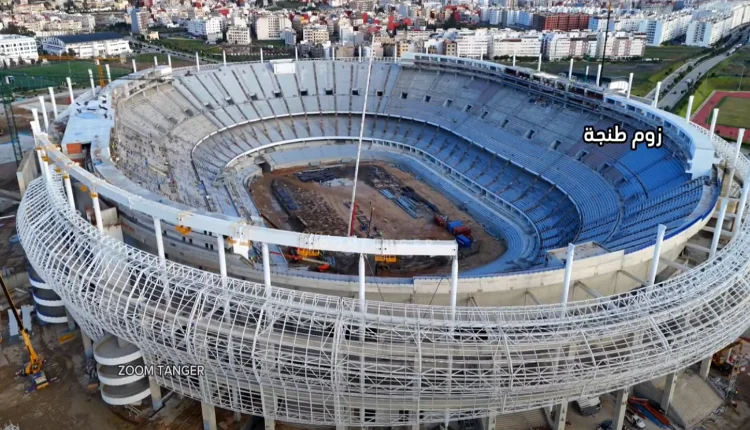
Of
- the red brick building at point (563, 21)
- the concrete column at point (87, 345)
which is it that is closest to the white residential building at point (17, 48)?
the concrete column at point (87, 345)

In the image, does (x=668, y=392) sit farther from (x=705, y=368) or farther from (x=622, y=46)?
(x=622, y=46)

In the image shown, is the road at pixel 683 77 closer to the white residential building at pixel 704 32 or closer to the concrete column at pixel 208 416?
the white residential building at pixel 704 32

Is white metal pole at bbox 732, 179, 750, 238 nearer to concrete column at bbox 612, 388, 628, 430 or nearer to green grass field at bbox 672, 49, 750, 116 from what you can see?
concrete column at bbox 612, 388, 628, 430

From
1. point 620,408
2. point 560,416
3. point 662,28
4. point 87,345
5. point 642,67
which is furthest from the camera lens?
point 662,28

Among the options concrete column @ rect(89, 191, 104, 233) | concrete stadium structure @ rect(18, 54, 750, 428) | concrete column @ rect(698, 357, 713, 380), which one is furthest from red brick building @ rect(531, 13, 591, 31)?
concrete column @ rect(89, 191, 104, 233)

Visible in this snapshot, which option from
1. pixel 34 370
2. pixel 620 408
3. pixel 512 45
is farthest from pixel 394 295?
pixel 512 45

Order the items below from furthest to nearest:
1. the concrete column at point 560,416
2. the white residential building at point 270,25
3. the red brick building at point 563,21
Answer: the red brick building at point 563,21 < the white residential building at point 270,25 < the concrete column at point 560,416
